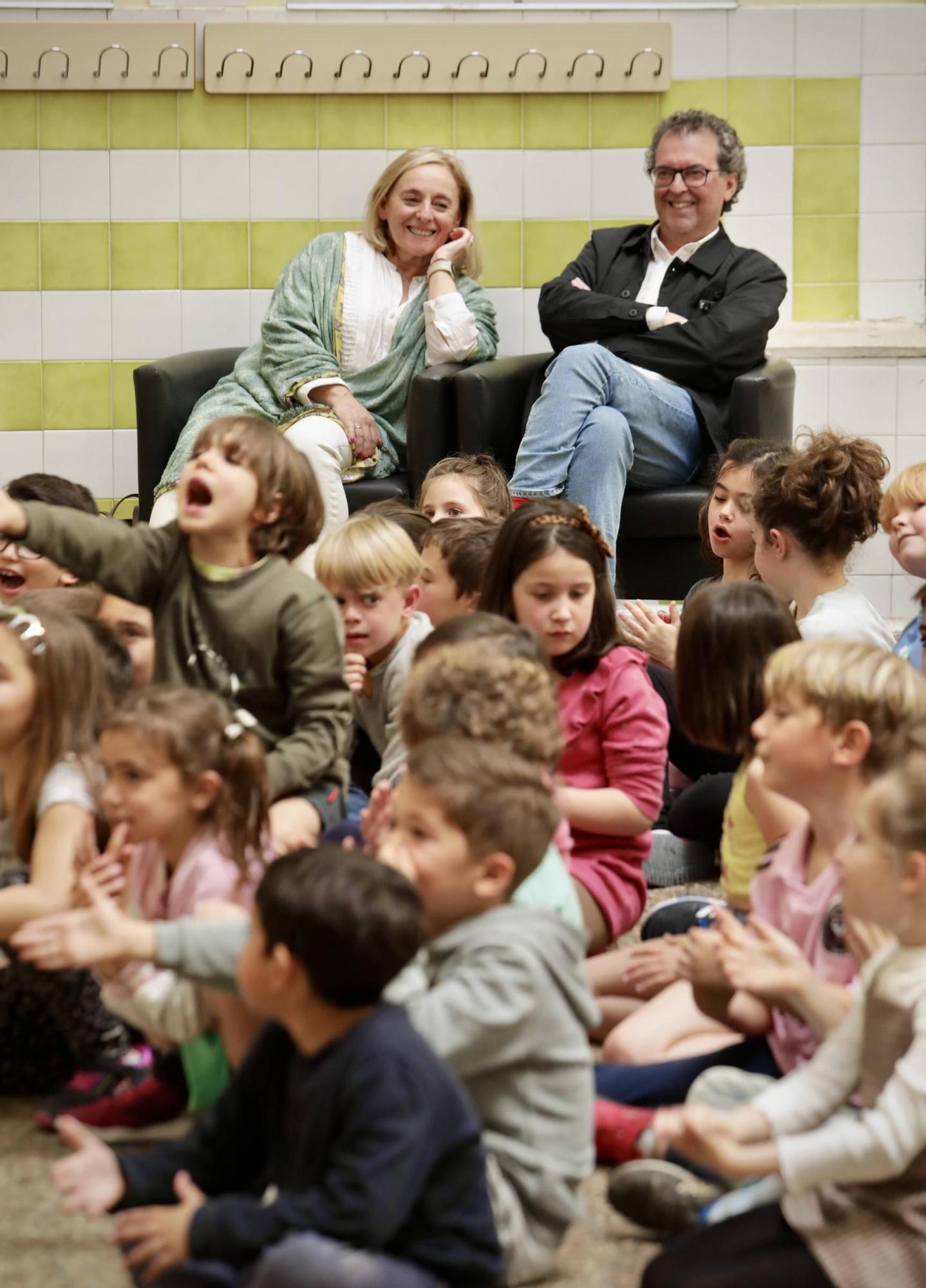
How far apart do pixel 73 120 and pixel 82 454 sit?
3.35ft

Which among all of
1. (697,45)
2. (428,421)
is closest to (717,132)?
(697,45)

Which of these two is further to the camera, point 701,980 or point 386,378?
point 386,378

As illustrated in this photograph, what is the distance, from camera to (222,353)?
4727mm

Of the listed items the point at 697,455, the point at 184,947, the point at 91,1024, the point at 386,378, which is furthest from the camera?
the point at 386,378

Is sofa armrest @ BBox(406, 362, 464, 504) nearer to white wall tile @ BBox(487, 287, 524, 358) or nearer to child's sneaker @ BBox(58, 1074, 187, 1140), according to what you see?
white wall tile @ BBox(487, 287, 524, 358)

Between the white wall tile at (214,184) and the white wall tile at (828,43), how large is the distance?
1.74 m

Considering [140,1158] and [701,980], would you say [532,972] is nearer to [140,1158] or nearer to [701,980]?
[701,980]

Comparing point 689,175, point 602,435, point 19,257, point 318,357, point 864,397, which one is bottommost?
point 602,435

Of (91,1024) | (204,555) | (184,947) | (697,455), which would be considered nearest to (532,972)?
(184,947)

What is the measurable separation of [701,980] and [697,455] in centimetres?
262

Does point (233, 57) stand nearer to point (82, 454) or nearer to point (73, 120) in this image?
point (73, 120)

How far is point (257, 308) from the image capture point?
496 cm

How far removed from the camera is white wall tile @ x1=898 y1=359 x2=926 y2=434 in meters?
4.79

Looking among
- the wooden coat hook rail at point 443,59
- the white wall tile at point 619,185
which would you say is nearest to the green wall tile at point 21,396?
the wooden coat hook rail at point 443,59
